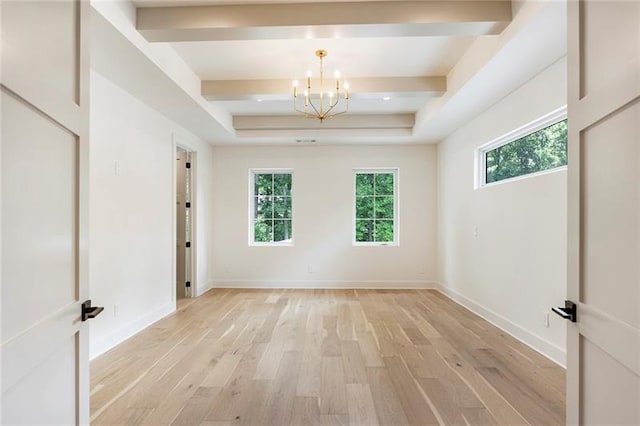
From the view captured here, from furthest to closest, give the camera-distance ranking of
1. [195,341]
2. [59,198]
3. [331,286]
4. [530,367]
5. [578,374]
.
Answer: [331,286] < [195,341] < [530,367] < [578,374] < [59,198]

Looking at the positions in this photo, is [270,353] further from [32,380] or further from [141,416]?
[32,380]

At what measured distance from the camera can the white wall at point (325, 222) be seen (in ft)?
19.0

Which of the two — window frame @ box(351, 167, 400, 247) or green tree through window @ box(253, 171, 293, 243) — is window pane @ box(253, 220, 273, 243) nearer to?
green tree through window @ box(253, 171, 293, 243)

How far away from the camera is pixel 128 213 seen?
338 centimetres

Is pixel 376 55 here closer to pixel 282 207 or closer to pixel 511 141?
pixel 511 141

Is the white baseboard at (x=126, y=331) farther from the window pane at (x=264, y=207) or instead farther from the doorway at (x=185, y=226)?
the window pane at (x=264, y=207)

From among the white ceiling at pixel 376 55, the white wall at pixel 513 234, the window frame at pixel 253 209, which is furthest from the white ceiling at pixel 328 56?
the window frame at pixel 253 209

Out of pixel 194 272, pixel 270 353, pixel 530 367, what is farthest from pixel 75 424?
pixel 194 272

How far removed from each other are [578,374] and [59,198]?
1889 mm

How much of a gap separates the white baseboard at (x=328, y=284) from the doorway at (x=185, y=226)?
636mm

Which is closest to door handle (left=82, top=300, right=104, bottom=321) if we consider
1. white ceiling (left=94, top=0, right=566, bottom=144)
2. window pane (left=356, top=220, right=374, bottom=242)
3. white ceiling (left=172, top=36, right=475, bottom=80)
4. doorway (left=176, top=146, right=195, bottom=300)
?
white ceiling (left=94, top=0, right=566, bottom=144)

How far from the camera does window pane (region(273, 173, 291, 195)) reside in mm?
5992

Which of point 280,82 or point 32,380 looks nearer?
point 32,380

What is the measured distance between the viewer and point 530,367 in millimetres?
2646
